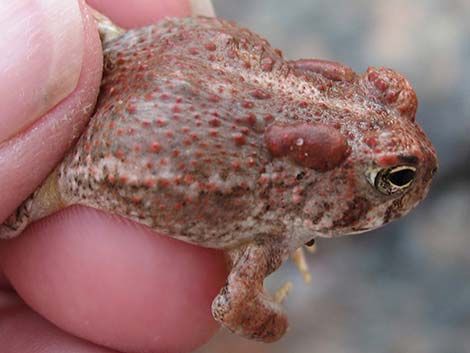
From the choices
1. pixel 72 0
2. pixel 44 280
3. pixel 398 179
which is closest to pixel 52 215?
pixel 44 280

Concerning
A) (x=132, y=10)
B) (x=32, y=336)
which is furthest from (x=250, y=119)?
(x=32, y=336)

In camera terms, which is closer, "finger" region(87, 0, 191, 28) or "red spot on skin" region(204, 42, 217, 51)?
"red spot on skin" region(204, 42, 217, 51)

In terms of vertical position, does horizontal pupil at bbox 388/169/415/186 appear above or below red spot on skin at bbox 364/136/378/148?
below

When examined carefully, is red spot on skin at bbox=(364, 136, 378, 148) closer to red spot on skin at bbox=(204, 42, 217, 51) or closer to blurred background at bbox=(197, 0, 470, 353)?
red spot on skin at bbox=(204, 42, 217, 51)

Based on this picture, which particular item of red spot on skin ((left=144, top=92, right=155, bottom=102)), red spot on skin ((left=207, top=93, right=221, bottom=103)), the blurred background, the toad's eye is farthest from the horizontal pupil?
the blurred background

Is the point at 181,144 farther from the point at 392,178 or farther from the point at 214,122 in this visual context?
the point at 392,178

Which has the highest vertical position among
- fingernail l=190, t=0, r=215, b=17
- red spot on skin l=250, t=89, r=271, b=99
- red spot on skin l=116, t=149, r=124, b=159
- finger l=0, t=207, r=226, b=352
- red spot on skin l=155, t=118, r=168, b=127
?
red spot on skin l=250, t=89, r=271, b=99
